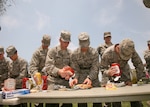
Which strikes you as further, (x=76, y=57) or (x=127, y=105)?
(x=127, y=105)

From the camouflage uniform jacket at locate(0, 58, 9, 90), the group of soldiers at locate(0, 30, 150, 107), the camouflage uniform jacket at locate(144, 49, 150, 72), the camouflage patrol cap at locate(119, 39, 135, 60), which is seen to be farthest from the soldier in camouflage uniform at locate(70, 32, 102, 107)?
the camouflage uniform jacket at locate(144, 49, 150, 72)

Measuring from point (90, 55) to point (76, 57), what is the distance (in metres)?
0.24

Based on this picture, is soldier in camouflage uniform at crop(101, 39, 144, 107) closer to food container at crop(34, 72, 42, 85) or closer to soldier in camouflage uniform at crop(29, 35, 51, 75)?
food container at crop(34, 72, 42, 85)

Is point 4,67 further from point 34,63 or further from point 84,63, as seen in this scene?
point 84,63

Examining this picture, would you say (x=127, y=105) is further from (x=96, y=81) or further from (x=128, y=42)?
(x=128, y=42)

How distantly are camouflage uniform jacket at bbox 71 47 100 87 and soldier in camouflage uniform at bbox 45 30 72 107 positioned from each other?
19 centimetres

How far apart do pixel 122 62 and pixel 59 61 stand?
1.10 m

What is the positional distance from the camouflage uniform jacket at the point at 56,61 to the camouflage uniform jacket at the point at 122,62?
0.68m

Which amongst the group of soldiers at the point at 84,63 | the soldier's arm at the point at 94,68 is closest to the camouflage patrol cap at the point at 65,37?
the group of soldiers at the point at 84,63

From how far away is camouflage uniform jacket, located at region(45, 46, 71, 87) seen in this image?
4.56 m

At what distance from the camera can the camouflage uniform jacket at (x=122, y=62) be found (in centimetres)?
429

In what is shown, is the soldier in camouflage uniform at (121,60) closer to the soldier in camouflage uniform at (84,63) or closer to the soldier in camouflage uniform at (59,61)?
the soldier in camouflage uniform at (84,63)

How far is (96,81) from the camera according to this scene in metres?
4.60

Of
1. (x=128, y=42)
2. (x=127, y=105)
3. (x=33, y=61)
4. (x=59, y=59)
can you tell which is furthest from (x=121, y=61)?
(x=127, y=105)
